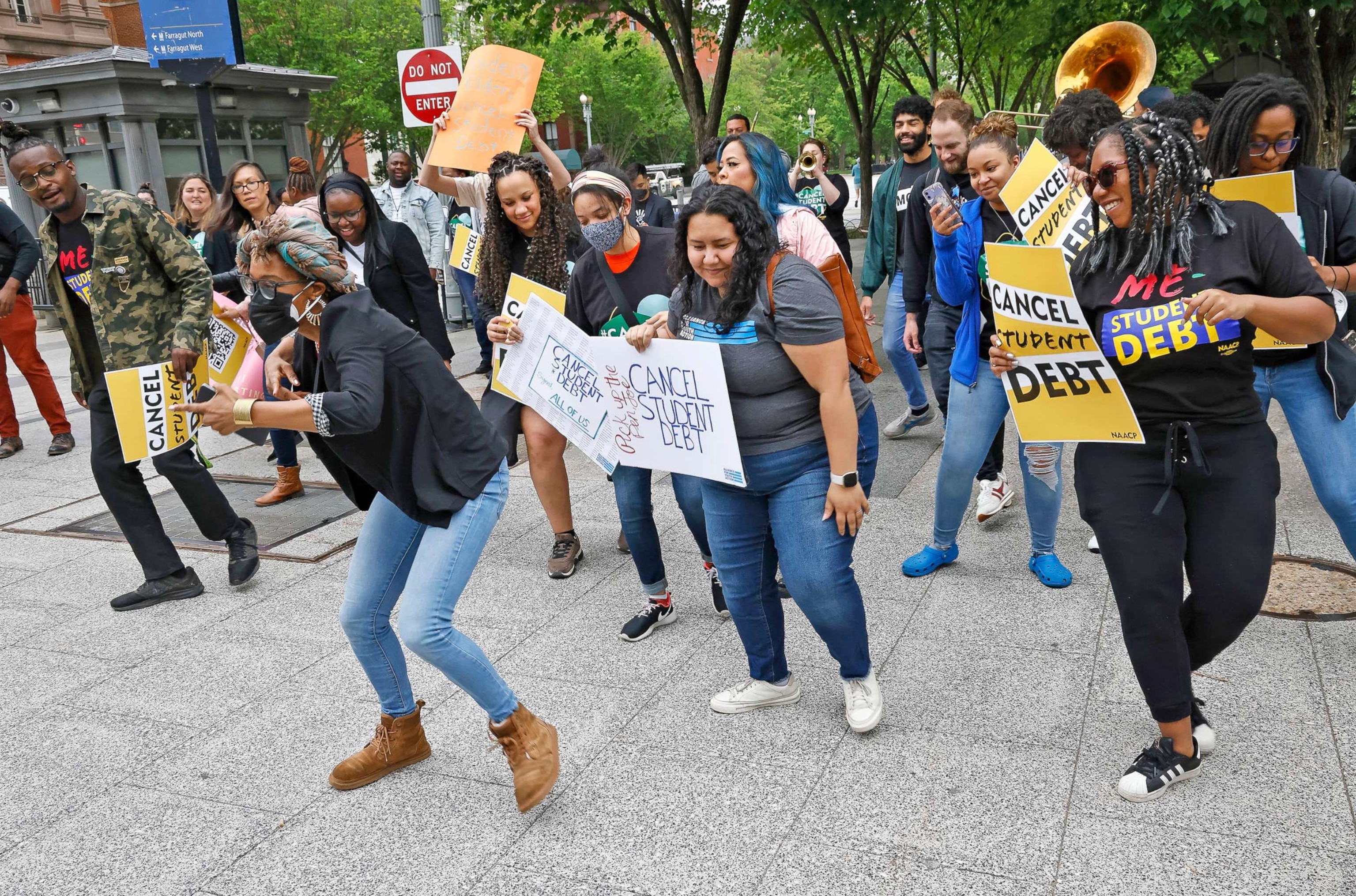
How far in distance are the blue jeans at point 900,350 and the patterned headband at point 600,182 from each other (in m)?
2.91

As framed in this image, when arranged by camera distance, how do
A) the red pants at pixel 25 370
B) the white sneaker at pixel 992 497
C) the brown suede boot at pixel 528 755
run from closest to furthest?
the brown suede boot at pixel 528 755 < the white sneaker at pixel 992 497 < the red pants at pixel 25 370

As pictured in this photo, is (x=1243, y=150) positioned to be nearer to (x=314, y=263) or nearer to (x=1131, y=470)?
(x=1131, y=470)

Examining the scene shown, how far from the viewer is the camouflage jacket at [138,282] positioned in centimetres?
508

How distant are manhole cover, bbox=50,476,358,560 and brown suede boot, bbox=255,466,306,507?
39mm

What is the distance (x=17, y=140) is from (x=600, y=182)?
3022mm

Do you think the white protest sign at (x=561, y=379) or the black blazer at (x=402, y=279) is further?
the black blazer at (x=402, y=279)

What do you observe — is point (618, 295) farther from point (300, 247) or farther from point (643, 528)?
point (300, 247)

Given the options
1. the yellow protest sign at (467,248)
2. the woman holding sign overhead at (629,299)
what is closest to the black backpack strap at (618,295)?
the woman holding sign overhead at (629,299)

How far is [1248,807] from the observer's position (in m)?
3.04

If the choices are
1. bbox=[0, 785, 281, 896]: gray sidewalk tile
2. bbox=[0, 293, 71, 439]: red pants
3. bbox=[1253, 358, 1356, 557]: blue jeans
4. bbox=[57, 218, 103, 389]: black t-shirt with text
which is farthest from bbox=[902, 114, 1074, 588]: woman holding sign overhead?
bbox=[0, 293, 71, 439]: red pants

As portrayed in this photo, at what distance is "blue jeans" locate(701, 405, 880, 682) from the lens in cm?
342

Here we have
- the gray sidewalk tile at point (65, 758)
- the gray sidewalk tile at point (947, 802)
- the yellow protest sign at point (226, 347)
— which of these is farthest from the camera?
the yellow protest sign at point (226, 347)

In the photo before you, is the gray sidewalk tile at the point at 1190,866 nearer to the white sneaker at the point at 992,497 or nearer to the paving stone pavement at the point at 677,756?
the paving stone pavement at the point at 677,756

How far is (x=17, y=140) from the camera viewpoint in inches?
206
